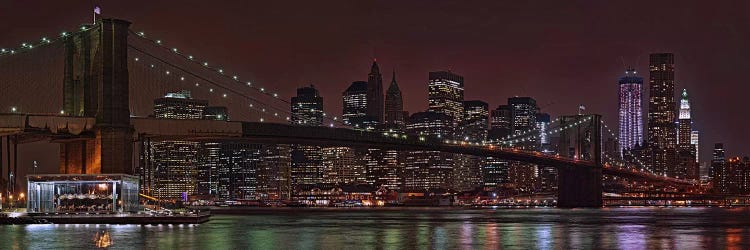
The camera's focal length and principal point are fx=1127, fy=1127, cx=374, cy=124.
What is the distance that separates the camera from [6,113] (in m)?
72.5

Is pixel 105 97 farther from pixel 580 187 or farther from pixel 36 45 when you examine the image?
pixel 580 187

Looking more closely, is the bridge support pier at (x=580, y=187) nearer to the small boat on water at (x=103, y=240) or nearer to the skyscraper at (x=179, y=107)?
the skyscraper at (x=179, y=107)

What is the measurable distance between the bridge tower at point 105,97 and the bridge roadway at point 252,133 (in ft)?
4.18

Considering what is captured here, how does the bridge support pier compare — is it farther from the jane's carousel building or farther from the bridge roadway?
the jane's carousel building

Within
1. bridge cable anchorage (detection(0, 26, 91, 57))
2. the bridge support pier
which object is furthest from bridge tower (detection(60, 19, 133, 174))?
the bridge support pier

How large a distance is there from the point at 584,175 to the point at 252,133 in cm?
6375

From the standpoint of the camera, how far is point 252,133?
9319cm

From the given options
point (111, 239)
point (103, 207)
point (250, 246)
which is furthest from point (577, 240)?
point (103, 207)

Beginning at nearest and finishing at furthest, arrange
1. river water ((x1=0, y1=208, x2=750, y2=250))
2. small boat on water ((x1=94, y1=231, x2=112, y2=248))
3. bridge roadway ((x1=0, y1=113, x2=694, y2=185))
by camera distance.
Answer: small boat on water ((x1=94, y1=231, x2=112, y2=248))
river water ((x1=0, y1=208, x2=750, y2=250))
bridge roadway ((x1=0, y1=113, x2=694, y2=185))

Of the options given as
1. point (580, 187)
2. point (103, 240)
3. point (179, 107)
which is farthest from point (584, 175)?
point (103, 240)

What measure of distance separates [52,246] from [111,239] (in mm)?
4604

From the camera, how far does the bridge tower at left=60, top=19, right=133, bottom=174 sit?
74.3 m

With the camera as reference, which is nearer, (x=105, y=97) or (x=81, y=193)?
(x=81, y=193)

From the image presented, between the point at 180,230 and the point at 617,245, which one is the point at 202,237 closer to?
the point at 180,230
